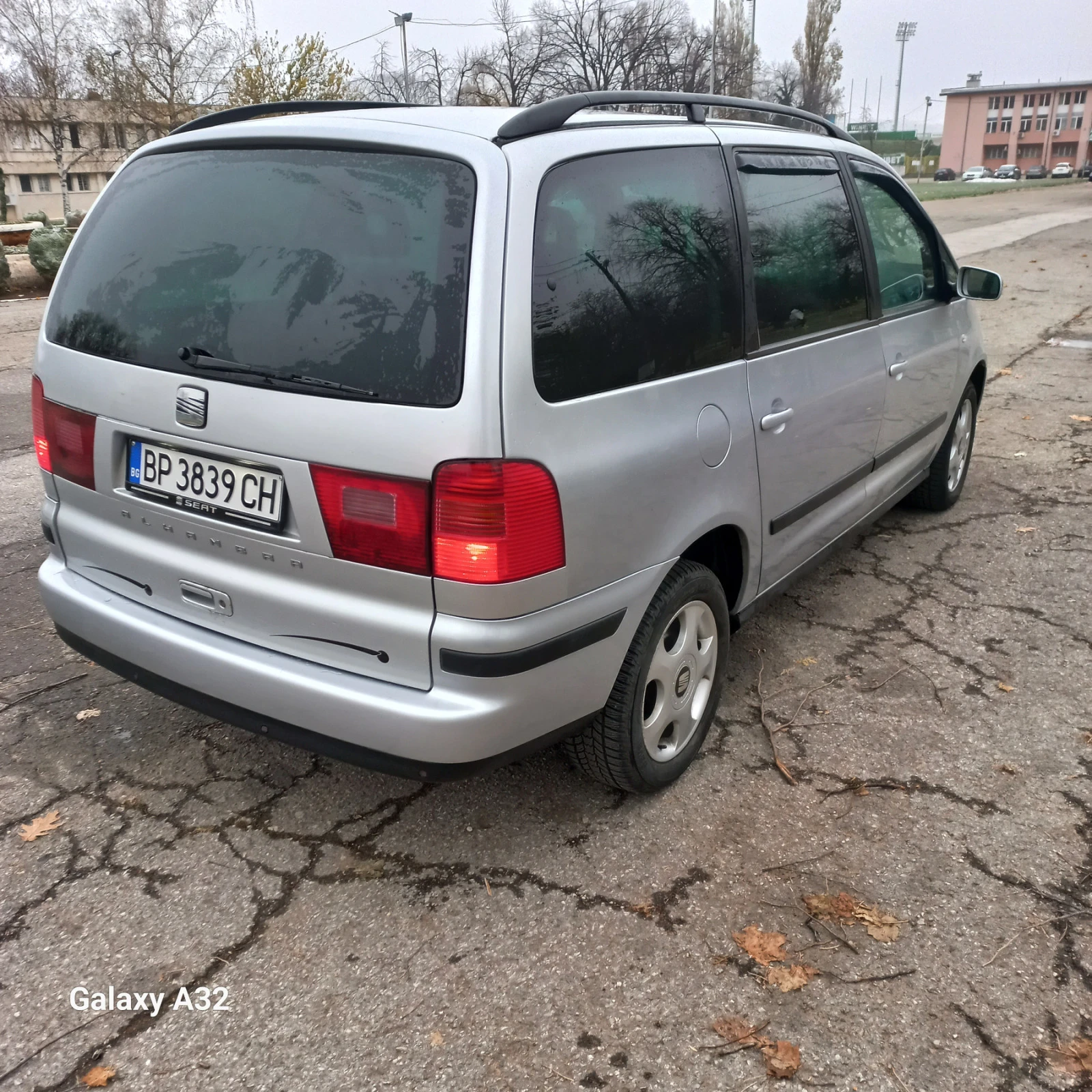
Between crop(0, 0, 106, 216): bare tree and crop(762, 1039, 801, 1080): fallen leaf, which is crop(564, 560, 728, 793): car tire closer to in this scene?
crop(762, 1039, 801, 1080): fallen leaf

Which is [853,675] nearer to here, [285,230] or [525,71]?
[285,230]

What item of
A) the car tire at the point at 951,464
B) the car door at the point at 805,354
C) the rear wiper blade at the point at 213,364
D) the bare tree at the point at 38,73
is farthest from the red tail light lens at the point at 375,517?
the bare tree at the point at 38,73

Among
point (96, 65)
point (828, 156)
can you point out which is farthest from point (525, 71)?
point (828, 156)

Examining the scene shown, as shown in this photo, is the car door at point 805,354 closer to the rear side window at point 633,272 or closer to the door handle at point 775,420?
the door handle at point 775,420

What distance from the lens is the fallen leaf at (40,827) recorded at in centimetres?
266

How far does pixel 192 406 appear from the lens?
2301mm

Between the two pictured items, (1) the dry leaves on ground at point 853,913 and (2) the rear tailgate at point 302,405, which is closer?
(2) the rear tailgate at point 302,405

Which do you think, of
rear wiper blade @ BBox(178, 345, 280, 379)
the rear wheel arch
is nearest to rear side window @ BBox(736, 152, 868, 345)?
the rear wheel arch

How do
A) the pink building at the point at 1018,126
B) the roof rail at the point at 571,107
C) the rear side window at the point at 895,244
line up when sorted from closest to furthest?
the roof rail at the point at 571,107 → the rear side window at the point at 895,244 → the pink building at the point at 1018,126

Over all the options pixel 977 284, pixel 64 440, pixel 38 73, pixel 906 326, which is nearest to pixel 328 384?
pixel 64 440

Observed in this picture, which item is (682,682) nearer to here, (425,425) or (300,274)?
(425,425)

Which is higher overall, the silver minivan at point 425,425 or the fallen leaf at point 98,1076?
the silver minivan at point 425,425

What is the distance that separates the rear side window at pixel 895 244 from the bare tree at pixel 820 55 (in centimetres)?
7294

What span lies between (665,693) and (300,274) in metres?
1.49
